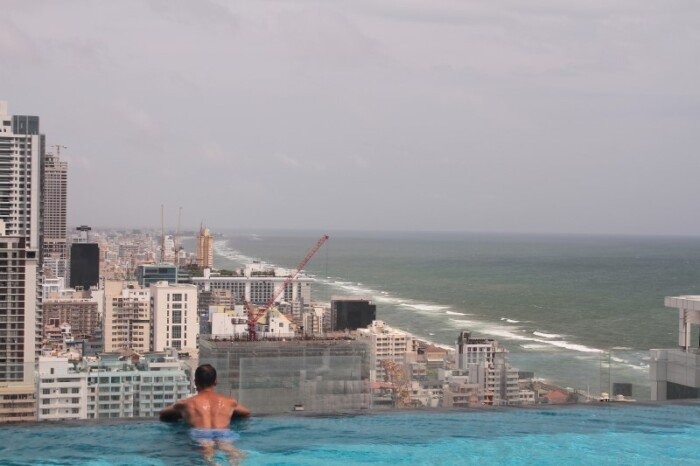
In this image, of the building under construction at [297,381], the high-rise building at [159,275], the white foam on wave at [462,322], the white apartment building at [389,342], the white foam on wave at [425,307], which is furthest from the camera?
the high-rise building at [159,275]

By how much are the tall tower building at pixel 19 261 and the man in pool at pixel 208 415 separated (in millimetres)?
1127

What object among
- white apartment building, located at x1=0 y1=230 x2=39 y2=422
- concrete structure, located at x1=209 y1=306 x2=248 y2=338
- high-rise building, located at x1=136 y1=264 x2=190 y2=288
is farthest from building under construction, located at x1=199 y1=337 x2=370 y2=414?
high-rise building, located at x1=136 y1=264 x2=190 y2=288

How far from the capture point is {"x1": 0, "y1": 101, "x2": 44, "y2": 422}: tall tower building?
6012mm

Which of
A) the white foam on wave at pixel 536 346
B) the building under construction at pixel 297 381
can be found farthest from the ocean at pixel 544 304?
the building under construction at pixel 297 381

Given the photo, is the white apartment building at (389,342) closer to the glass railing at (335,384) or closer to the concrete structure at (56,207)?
the glass railing at (335,384)

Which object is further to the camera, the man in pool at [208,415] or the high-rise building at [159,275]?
the high-rise building at [159,275]

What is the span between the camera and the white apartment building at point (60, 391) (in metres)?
5.79

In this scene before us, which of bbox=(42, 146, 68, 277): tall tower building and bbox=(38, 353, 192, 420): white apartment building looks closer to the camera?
bbox=(38, 353, 192, 420): white apartment building

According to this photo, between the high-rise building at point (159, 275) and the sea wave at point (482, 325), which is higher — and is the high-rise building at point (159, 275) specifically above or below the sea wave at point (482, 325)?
above

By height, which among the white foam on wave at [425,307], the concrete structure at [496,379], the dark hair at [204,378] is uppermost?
the dark hair at [204,378]

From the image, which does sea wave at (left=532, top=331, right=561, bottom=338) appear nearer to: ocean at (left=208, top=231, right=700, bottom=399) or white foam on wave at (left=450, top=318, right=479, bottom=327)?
ocean at (left=208, top=231, right=700, bottom=399)

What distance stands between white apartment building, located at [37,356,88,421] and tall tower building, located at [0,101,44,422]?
8 centimetres

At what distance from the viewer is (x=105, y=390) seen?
7586mm

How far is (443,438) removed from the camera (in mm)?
5195
